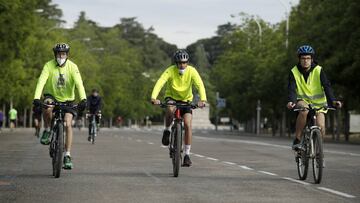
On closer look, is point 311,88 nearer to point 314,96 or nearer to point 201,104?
point 314,96

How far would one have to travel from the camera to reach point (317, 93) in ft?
48.0

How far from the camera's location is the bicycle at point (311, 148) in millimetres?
13906

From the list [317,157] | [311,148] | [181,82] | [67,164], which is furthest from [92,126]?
[317,157]

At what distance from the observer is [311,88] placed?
48.0 feet

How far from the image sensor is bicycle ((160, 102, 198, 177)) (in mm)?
15172

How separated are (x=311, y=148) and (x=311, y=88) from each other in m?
0.98

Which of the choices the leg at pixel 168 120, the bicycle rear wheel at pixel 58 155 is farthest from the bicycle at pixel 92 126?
the bicycle rear wheel at pixel 58 155

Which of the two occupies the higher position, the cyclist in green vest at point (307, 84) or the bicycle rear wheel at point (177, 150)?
the cyclist in green vest at point (307, 84)

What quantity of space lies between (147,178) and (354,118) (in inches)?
2162

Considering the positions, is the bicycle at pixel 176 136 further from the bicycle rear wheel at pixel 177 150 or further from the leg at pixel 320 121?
the leg at pixel 320 121

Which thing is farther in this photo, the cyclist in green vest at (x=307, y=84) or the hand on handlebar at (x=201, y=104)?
the hand on handlebar at (x=201, y=104)

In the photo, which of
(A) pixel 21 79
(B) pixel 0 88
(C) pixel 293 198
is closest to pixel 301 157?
(C) pixel 293 198

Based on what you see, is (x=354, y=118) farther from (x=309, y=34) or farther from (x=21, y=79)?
(x=21, y=79)

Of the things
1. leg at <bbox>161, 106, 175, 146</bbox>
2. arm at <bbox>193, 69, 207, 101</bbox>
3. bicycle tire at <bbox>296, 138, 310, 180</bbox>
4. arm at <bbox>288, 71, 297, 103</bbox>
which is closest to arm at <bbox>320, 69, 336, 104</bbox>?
arm at <bbox>288, 71, 297, 103</bbox>
